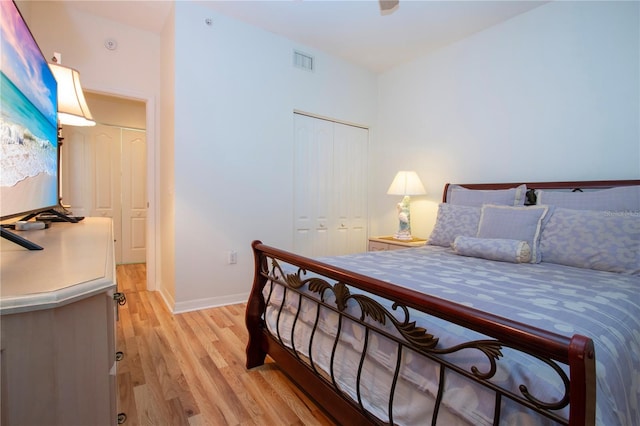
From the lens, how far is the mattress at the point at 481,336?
0.79 m

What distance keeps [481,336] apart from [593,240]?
1505 millimetres

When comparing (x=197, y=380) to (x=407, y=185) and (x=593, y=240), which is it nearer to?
(x=593, y=240)

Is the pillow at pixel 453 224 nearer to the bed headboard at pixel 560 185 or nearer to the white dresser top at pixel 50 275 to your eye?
the bed headboard at pixel 560 185

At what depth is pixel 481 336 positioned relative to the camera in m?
0.89

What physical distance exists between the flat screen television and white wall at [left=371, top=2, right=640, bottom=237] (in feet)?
10.8

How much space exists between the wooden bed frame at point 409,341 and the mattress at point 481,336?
0.05m

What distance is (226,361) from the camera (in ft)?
6.54

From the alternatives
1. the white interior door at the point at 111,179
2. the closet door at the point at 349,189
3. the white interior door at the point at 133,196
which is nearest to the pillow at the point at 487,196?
the closet door at the point at 349,189

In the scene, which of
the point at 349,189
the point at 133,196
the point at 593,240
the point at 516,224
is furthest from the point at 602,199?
the point at 133,196

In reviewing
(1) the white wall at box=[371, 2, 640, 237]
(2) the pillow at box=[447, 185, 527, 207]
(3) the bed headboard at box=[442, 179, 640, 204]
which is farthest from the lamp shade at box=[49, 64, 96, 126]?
(3) the bed headboard at box=[442, 179, 640, 204]

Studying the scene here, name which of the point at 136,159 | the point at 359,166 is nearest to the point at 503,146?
the point at 359,166

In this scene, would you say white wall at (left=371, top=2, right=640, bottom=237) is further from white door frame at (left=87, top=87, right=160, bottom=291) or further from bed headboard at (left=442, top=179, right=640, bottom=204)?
white door frame at (left=87, top=87, right=160, bottom=291)

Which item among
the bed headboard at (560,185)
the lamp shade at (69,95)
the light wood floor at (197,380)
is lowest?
the light wood floor at (197,380)

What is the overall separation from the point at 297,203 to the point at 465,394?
9.33 feet
